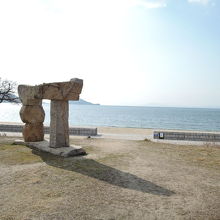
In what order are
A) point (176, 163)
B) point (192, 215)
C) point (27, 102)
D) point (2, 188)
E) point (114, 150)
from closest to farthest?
1. point (192, 215)
2. point (2, 188)
3. point (176, 163)
4. point (114, 150)
5. point (27, 102)

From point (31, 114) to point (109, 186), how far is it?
8.82 m

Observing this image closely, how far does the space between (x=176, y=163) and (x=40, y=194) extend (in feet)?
21.5

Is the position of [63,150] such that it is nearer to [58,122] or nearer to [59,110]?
[58,122]

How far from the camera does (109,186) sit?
27.8 feet

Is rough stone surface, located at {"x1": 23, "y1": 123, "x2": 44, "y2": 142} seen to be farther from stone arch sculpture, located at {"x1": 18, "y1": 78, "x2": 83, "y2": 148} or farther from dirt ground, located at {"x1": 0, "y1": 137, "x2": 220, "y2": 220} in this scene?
dirt ground, located at {"x1": 0, "y1": 137, "x2": 220, "y2": 220}

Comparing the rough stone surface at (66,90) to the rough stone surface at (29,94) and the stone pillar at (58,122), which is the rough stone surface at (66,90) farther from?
the rough stone surface at (29,94)

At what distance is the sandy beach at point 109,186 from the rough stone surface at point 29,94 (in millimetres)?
3288

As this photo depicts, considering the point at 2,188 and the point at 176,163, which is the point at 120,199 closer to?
the point at 2,188

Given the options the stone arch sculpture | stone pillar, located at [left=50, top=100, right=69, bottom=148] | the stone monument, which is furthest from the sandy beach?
the stone arch sculpture

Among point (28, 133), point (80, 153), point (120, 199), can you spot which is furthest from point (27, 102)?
point (120, 199)

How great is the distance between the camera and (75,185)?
27.9 ft

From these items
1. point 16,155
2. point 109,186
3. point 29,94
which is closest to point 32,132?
point 29,94

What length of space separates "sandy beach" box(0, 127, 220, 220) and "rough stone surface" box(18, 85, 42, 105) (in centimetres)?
329

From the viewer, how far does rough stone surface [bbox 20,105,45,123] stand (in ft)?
51.1
